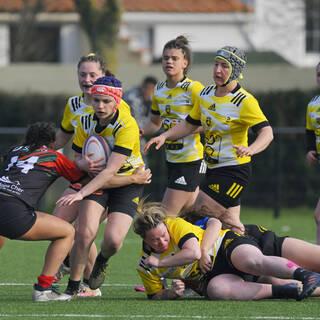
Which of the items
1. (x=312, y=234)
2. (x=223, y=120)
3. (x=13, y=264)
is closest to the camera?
(x=223, y=120)

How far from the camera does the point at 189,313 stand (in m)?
6.48

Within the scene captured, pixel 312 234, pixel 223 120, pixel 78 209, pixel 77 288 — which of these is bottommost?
pixel 312 234

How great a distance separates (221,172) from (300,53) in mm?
20949

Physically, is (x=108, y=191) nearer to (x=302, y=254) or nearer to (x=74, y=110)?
(x=74, y=110)

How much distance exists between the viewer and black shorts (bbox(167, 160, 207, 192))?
880cm

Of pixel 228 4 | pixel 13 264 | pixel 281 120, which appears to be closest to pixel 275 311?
pixel 13 264

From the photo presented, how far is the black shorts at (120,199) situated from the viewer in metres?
7.40

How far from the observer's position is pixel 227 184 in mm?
7867

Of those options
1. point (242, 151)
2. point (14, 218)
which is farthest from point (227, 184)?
point (14, 218)

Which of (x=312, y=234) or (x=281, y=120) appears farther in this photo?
(x=281, y=120)

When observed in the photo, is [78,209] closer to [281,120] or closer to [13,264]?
[13,264]

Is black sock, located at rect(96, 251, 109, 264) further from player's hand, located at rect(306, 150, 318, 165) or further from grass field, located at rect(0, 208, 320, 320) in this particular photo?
player's hand, located at rect(306, 150, 318, 165)

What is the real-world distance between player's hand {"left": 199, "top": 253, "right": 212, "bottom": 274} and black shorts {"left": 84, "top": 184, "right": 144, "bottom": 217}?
2.37 feet

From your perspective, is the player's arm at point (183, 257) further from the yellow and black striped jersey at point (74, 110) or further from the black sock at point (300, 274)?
the yellow and black striped jersey at point (74, 110)
